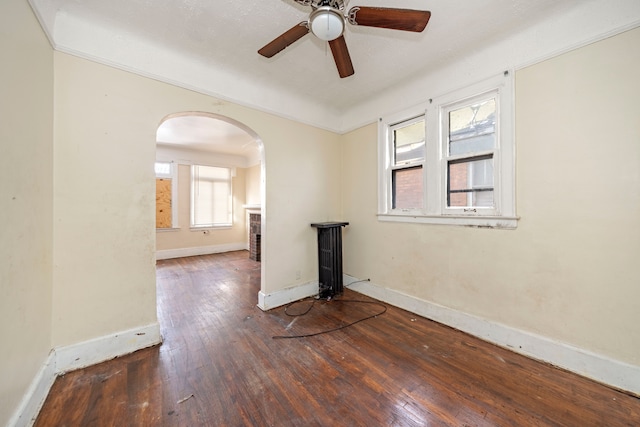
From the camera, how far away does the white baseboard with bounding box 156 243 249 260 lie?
5555 mm

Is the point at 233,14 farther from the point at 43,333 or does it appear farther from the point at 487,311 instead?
the point at 487,311

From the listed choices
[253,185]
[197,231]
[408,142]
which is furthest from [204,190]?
[408,142]

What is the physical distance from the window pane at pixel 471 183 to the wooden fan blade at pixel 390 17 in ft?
4.78

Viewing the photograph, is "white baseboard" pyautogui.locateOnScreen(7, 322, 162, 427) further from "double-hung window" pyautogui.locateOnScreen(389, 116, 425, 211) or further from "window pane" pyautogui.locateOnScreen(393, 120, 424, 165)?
"window pane" pyautogui.locateOnScreen(393, 120, 424, 165)

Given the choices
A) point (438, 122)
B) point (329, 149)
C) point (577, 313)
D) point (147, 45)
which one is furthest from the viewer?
point (329, 149)

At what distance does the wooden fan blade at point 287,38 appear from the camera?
1468mm

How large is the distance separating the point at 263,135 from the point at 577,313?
11.1 ft

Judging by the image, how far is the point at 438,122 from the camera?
8.26ft

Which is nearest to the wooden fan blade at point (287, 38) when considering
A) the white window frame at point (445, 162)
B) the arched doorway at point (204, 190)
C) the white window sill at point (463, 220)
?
the white window frame at point (445, 162)

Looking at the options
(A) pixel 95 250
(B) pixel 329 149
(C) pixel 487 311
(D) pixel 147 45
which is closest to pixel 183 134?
(D) pixel 147 45

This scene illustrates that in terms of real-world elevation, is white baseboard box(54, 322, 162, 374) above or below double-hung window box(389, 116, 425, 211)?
below

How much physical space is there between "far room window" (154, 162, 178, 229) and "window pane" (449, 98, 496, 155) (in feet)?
19.9

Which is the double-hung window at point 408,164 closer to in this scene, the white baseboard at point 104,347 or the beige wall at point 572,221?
the beige wall at point 572,221

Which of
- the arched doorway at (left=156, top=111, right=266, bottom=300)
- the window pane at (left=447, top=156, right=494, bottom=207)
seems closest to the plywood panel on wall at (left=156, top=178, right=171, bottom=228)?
the arched doorway at (left=156, top=111, right=266, bottom=300)
